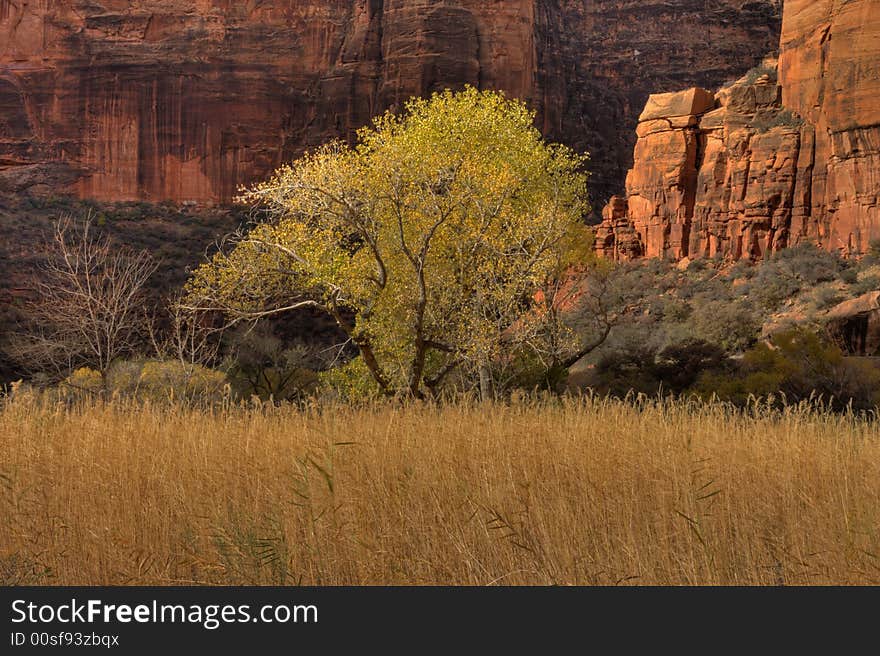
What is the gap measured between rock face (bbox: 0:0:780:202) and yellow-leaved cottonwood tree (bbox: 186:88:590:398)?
49.4 metres

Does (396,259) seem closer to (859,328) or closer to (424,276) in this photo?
(424,276)

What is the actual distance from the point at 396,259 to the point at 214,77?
5427cm

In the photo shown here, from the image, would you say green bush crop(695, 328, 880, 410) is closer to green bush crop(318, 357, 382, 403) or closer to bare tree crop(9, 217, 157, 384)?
green bush crop(318, 357, 382, 403)

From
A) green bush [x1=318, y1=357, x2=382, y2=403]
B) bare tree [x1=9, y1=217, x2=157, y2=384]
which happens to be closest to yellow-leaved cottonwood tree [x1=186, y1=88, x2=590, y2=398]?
green bush [x1=318, y1=357, x2=382, y2=403]

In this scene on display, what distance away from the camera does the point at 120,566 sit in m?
4.35

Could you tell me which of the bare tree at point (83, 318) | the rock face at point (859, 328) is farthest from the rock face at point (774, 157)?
the bare tree at point (83, 318)

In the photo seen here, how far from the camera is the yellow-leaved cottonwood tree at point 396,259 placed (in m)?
14.1

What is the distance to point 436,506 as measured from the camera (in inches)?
190

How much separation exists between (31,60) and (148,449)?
2583 inches

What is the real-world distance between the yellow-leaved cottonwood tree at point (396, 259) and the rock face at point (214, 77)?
162 feet

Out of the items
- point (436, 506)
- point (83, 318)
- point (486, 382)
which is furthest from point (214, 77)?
point (436, 506)

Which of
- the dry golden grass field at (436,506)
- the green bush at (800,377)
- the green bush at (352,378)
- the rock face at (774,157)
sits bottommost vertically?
the green bush at (352,378)

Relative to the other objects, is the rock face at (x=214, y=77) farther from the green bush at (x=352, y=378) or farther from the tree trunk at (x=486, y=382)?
the tree trunk at (x=486, y=382)

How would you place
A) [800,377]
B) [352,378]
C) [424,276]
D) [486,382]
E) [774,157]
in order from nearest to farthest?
[486,382], [424,276], [800,377], [352,378], [774,157]
